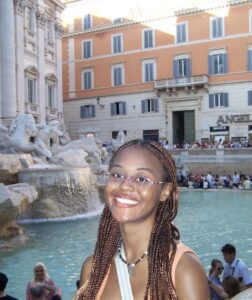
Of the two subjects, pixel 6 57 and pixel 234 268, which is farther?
pixel 6 57

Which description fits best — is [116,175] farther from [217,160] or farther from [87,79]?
[87,79]

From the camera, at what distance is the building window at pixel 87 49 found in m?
36.1

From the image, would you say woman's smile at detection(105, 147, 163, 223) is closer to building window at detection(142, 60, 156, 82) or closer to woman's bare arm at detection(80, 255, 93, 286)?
woman's bare arm at detection(80, 255, 93, 286)

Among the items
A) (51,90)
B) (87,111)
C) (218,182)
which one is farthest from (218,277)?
(87,111)

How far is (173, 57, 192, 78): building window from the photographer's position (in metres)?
32.6

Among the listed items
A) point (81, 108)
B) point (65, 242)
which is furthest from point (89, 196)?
point (81, 108)

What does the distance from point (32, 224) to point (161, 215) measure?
10752mm

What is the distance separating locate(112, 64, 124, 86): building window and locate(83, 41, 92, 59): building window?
233cm

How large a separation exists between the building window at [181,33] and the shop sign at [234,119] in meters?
5.92

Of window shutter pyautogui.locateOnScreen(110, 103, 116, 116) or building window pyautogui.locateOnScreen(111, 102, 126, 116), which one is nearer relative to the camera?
Answer: building window pyautogui.locateOnScreen(111, 102, 126, 116)

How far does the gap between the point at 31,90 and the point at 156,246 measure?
88.9ft

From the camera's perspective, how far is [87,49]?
1427 inches

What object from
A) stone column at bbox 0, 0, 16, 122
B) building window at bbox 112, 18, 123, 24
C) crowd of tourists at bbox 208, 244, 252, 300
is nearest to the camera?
crowd of tourists at bbox 208, 244, 252, 300

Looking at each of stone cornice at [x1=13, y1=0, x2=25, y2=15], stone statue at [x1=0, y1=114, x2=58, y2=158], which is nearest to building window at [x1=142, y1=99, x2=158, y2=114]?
stone cornice at [x1=13, y1=0, x2=25, y2=15]
